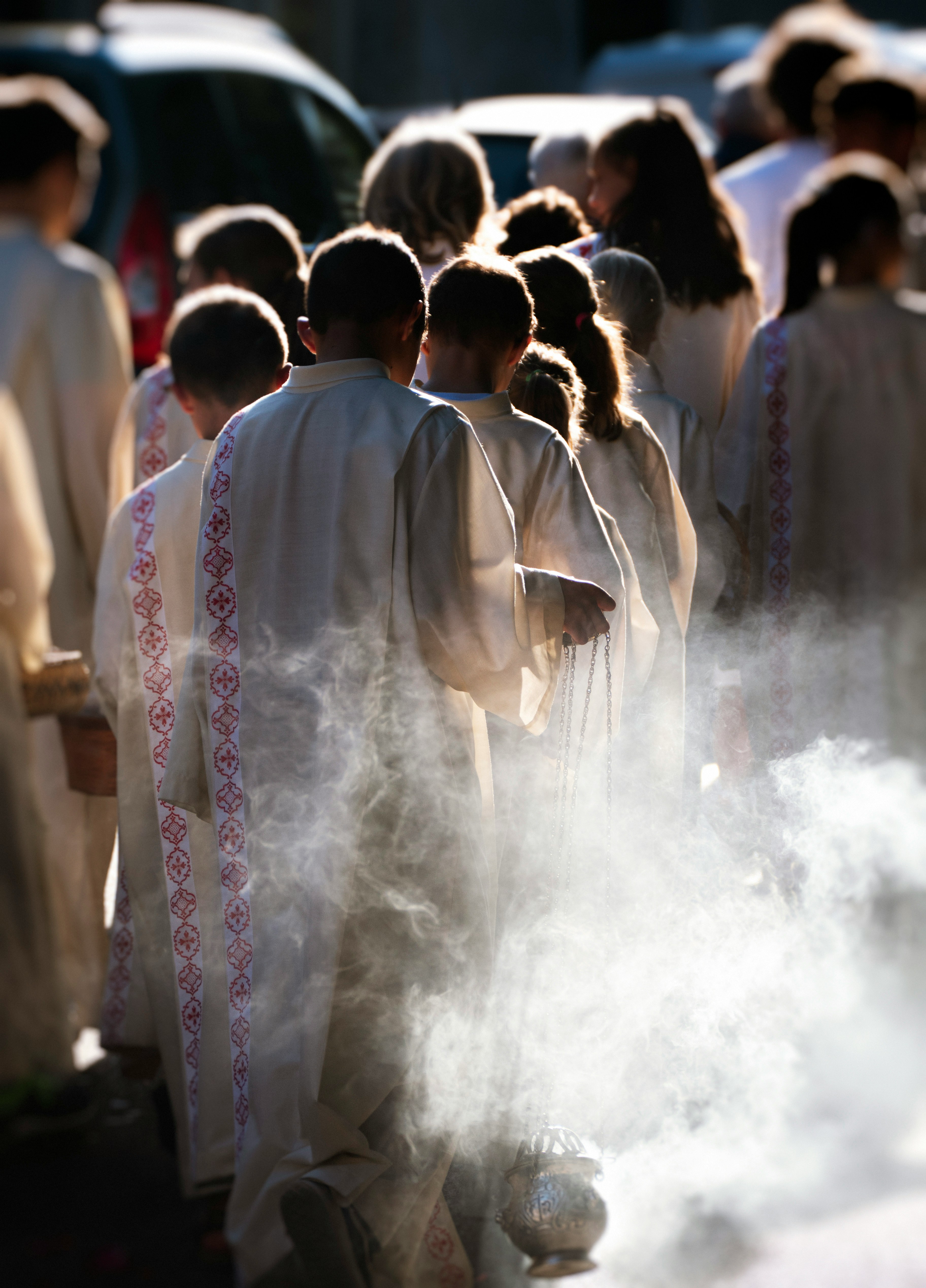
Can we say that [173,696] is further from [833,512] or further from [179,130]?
[833,512]

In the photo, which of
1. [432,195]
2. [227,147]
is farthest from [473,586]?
[227,147]

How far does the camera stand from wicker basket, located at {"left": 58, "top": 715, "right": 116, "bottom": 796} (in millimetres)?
2049

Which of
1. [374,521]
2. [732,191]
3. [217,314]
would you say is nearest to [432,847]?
[374,521]

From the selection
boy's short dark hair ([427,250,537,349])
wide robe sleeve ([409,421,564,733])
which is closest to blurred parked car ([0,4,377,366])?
boy's short dark hair ([427,250,537,349])

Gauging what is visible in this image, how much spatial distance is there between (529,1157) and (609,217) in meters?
1.73

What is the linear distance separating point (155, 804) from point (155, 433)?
0.77 m

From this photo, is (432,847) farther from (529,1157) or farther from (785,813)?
(785,813)

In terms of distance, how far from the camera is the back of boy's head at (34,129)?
71.3 inches

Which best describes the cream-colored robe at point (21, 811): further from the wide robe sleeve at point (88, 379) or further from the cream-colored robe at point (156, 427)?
the cream-colored robe at point (156, 427)

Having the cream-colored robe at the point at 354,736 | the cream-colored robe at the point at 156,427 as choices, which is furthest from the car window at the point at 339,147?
the cream-colored robe at the point at 354,736

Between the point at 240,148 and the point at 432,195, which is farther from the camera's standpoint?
the point at 240,148

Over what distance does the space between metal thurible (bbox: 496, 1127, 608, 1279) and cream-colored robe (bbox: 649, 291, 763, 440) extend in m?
1.42

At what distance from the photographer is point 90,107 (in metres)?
2.29

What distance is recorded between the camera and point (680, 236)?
300 cm
